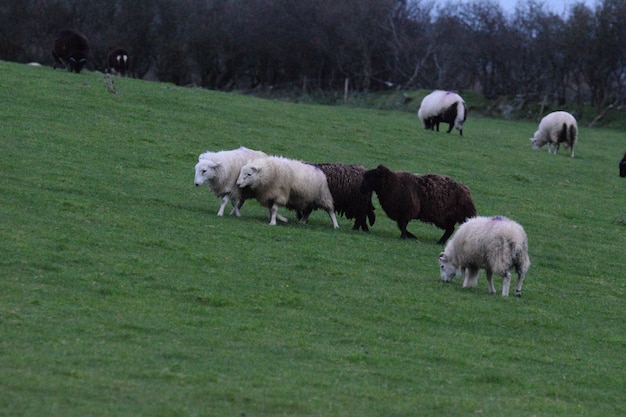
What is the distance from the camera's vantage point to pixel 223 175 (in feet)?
57.0

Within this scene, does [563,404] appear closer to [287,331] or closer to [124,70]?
[287,331]

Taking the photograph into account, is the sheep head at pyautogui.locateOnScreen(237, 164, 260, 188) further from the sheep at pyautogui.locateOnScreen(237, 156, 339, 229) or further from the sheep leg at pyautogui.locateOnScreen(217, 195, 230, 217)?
the sheep leg at pyautogui.locateOnScreen(217, 195, 230, 217)

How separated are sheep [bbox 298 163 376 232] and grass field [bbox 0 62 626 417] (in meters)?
0.33

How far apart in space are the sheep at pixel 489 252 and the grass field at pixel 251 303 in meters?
0.29

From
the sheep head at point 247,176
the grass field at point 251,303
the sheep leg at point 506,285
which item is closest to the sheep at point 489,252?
the sheep leg at point 506,285

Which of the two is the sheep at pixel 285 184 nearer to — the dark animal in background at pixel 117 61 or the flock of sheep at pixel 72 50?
the flock of sheep at pixel 72 50

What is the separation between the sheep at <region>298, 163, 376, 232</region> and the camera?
1775 cm

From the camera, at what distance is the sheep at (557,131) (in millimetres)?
33500

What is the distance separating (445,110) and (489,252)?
68.3 feet

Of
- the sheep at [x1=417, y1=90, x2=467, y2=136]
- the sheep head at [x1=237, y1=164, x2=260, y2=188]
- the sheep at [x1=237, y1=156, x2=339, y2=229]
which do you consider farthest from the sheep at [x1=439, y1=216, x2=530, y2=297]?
the sheep at [x1=417, y1=90, x2=467, y2=136]

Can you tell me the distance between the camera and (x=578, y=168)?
3011 centimetres

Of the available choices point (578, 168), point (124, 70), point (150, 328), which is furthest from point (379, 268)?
point (124, 70)

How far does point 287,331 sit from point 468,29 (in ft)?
166

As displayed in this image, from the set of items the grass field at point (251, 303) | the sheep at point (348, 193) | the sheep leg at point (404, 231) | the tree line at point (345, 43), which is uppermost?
the tree line at point (345, 43)
